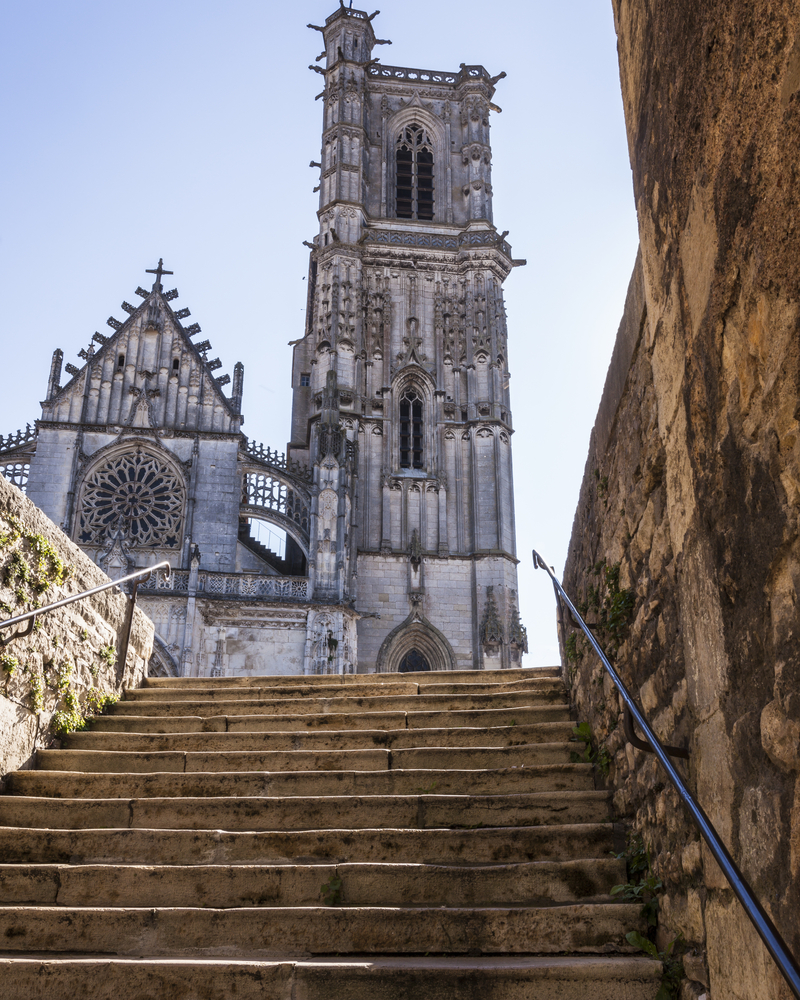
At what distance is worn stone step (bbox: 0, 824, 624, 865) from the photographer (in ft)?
12.6

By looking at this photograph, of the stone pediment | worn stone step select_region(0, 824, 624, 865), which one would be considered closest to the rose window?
the stone pediment

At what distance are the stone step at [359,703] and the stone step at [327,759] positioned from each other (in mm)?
761

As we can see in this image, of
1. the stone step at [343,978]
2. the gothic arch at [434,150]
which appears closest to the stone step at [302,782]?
the stone step at [343,978]

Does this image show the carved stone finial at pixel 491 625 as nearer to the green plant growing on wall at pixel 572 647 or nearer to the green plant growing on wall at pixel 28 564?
the green plant growing on wall at pixel 572 647

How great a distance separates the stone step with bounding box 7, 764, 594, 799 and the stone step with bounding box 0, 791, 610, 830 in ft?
0.75

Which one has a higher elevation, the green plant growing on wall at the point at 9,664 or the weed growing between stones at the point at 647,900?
the green plant growing on wall at the point at 9,664

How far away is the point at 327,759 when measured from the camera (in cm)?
483

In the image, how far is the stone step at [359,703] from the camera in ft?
18.7

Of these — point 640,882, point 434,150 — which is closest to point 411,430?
point 434,150

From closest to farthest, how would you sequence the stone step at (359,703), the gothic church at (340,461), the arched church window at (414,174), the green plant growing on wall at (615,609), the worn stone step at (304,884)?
the worn stone step at (304,884) → the green plant growing on wall at (615,609) → the stone step at (359,703) → the gothic church at (340,461) → the arched church window at (414,174)

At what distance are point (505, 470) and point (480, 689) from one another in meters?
18.5

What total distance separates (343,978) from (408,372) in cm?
2314

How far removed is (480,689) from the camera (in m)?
6.09

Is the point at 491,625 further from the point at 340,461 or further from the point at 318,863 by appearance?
the point at 318,863
